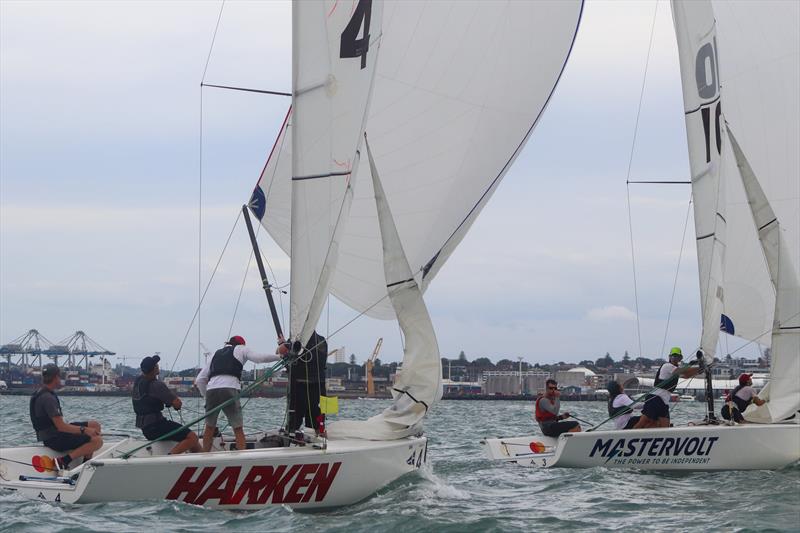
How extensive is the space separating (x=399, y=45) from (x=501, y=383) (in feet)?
314

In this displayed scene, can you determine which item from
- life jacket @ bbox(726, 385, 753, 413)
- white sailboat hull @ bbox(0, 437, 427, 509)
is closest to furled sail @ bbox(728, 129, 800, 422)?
life jacket @ bbox(726, 385, 753, 413)

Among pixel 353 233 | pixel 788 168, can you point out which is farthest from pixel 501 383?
pixel 353 233

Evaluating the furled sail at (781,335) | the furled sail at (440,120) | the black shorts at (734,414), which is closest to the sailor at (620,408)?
the black shorts at (734,414)

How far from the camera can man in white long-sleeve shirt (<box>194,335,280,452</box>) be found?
9.63 m

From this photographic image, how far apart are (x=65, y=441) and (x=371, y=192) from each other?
177 inches

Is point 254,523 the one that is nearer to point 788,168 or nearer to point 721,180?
point 721,180

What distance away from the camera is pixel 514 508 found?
10039mm

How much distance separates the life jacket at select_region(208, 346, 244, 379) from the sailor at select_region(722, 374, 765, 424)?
6.90m

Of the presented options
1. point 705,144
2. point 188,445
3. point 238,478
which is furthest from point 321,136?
point 705,144

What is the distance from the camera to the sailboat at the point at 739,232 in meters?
12.9

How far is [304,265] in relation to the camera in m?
10.0

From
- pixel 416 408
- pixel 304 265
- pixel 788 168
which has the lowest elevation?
pixel 416 408

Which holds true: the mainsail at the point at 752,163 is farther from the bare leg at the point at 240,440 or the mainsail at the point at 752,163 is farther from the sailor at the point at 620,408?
the bare leg at the point at 240,440

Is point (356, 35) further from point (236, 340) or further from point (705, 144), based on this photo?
point (705, 144)
